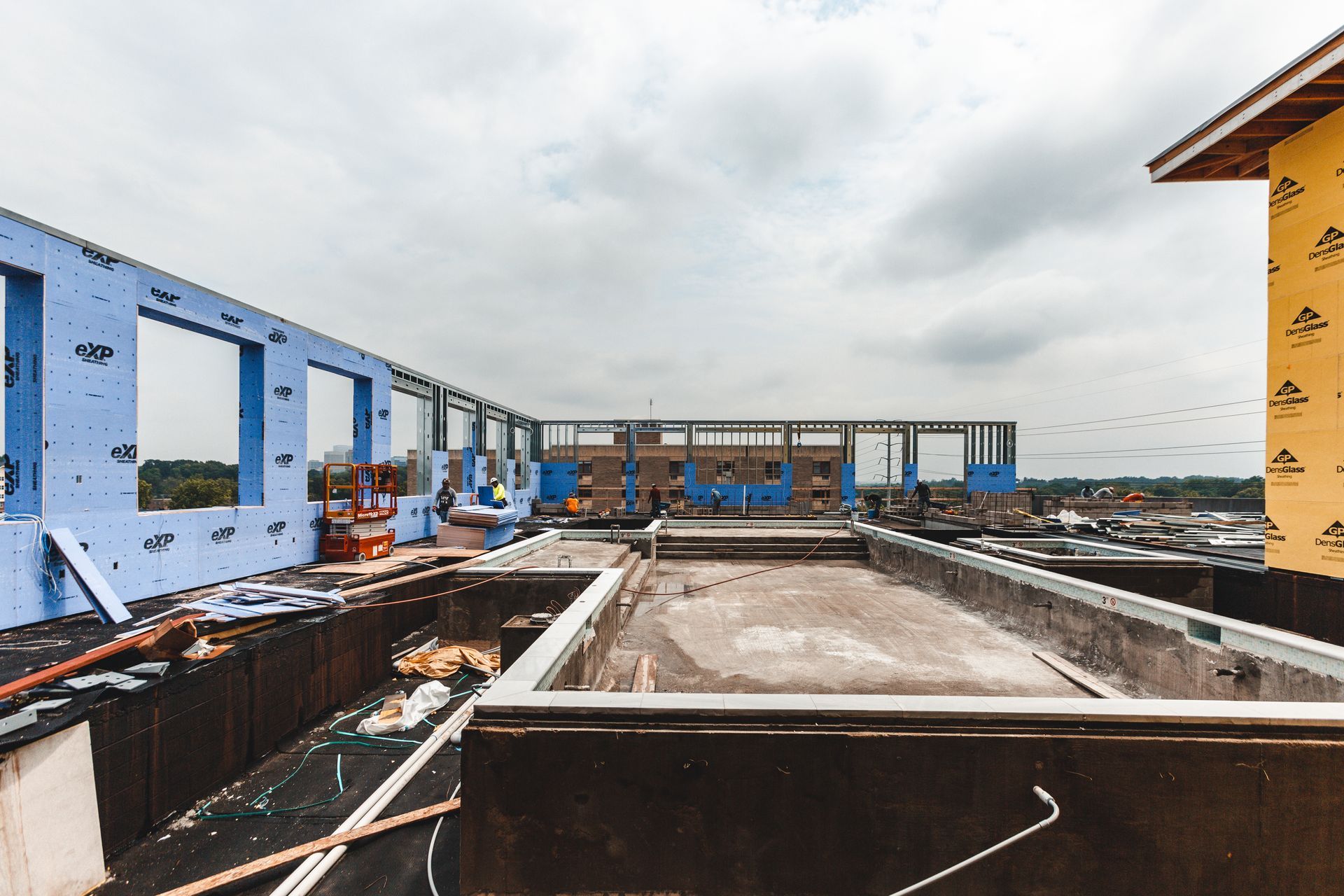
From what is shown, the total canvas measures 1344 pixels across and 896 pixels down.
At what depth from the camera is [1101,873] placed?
294 centimetres

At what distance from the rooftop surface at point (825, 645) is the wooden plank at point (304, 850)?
1784 millimetres

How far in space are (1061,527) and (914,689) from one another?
1517 cm

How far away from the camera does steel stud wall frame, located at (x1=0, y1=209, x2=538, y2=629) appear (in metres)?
6.29

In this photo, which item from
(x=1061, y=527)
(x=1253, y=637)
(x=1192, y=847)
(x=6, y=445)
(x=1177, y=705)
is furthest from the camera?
(x=1061, y=527)

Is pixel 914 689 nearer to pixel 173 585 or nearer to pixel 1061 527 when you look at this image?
pixel 173 585

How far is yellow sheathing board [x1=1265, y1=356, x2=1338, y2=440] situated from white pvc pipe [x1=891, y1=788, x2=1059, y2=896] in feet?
23.0

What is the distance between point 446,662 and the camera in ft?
25.2

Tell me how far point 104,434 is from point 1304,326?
51.2ft

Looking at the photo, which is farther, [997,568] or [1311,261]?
[997,568]

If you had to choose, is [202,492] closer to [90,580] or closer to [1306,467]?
[90,580]

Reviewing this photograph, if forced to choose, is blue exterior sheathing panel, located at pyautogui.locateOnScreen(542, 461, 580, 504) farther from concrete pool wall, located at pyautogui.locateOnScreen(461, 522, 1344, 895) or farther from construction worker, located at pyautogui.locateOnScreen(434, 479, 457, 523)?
concrete pool wall, located at pyautogui.locateOnScreen(461, 522, 1344, 895)

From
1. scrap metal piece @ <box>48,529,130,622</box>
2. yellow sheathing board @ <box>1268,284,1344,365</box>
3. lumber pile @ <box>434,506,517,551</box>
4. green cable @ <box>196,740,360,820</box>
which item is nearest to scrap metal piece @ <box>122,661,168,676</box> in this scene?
green cable @ <box>196,740,360,820</box>

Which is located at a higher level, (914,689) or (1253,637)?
(1253,637)

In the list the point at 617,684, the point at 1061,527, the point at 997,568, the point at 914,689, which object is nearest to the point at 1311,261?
the point at 997,568
